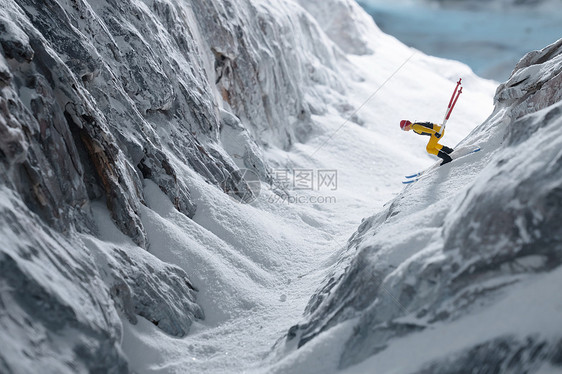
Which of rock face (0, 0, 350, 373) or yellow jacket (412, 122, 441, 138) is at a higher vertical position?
yellow jacket (412, 122, 441, 138)

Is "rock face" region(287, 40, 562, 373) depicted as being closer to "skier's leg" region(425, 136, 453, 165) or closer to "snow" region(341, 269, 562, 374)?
"snow" region(341, 269, 562, 374)

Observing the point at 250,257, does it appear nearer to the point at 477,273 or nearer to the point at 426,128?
the point at 426,128

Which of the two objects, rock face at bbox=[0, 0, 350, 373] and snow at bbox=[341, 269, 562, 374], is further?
rock face at bbox=[0, 0, 350, 373]

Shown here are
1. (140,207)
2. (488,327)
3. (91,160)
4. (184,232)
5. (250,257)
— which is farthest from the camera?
(250,257)

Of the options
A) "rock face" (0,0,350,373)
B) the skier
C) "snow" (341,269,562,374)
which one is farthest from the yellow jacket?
"rock face" (0,0,350,373)

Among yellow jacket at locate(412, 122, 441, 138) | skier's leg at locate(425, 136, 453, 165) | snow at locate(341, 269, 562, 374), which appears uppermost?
yellow jacket at locate(412, 122, 441, 138)

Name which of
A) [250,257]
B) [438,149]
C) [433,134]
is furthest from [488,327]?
[250,257]
